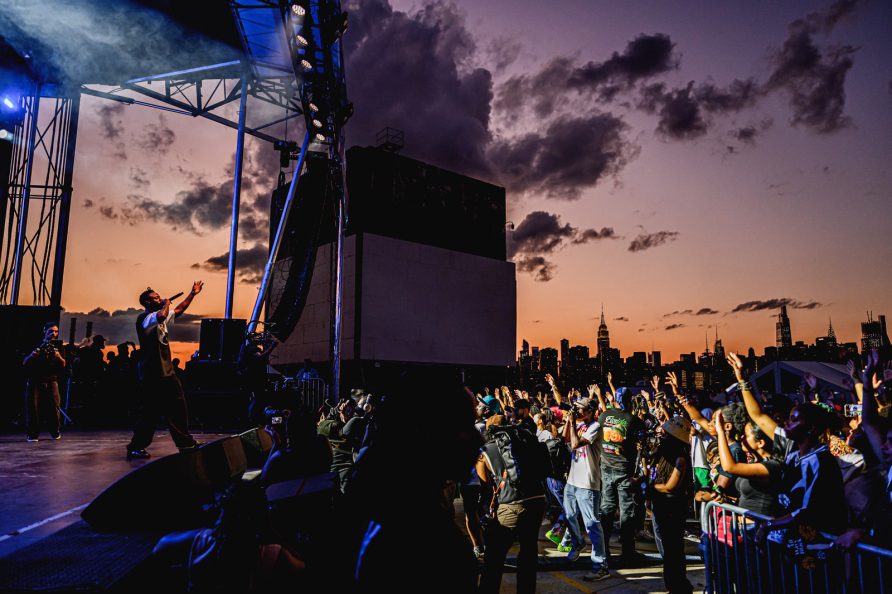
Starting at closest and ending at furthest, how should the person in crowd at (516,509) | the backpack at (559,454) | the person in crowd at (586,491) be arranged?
the person in crowd at (516,509), the person in crowd at (586,491), the backpack at (559,454)

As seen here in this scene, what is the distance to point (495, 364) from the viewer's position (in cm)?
3212

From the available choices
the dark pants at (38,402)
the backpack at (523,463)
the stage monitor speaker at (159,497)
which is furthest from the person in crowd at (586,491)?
the dark pants at (38,402)

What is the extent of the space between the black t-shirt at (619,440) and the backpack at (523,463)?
1908 mm

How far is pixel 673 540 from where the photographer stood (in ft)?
16.8

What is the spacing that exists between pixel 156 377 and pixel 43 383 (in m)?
3.49

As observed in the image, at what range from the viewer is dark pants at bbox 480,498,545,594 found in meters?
4.77

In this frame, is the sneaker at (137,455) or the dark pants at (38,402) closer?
the sneaker at (137,455)

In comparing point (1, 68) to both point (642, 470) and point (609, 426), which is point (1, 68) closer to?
point (609, 426)

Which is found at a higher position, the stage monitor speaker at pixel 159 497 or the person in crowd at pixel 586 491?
the stage monitor speaker at pixel 159 497

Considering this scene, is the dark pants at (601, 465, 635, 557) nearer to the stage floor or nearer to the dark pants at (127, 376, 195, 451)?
the dark pants at (127, 376, 195, 451)

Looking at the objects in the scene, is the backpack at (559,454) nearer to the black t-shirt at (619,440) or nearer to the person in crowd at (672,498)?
the black t-shirt at (619,440)

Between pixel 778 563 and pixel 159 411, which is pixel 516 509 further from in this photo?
pixel 159 411

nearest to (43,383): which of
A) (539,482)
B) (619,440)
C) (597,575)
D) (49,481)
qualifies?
(49,481)

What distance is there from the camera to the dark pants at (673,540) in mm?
5012
